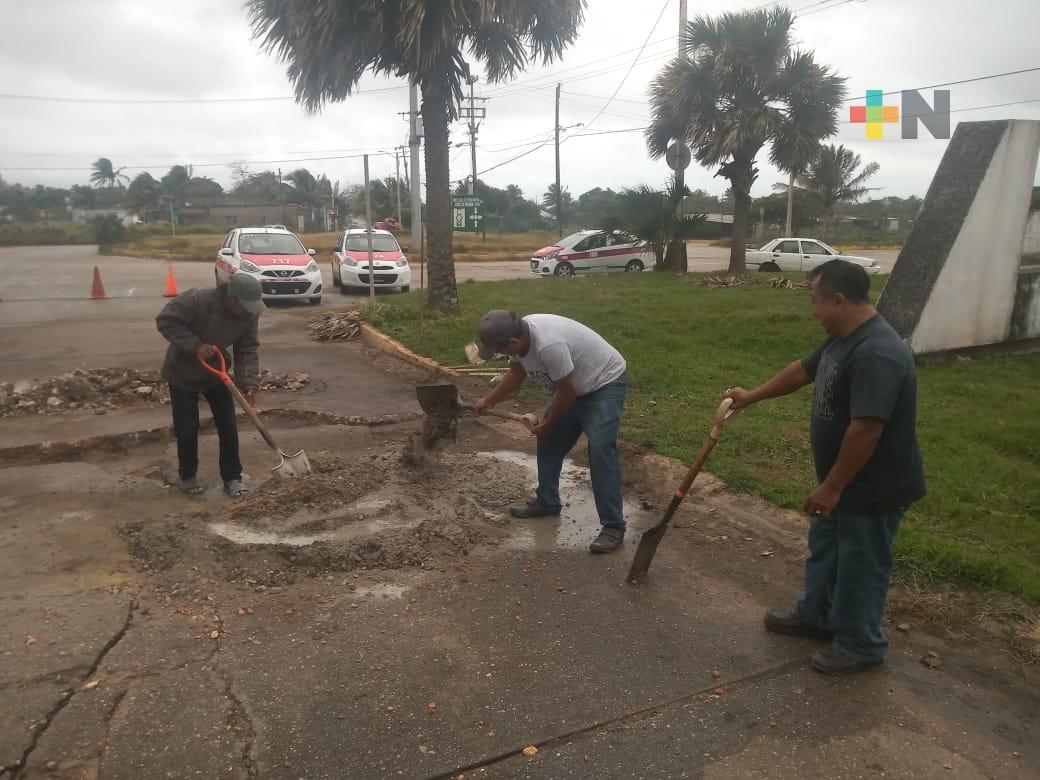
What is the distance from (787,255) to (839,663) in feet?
68.6

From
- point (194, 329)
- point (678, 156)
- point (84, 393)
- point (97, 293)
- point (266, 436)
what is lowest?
point (84, 393)

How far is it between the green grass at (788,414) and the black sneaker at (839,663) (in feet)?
3.33

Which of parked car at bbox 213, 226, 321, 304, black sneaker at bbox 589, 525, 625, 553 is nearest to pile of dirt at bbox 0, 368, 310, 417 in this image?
black sneaker at bbox 589, 525, 625, 553

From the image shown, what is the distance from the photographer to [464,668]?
3457mm

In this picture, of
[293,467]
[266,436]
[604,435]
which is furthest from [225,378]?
[604,435]

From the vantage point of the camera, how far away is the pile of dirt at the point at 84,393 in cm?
778

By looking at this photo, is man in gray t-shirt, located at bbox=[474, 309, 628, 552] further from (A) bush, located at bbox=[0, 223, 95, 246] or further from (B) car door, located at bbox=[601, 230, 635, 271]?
(A) bush, located at bbox=[0, 223, 95, 246]

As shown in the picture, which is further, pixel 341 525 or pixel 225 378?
pixel 225 378

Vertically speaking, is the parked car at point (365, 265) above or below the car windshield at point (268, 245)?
below

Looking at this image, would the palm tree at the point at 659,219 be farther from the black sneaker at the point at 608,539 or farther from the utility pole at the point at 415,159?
the black sneaker at the point at 608,539

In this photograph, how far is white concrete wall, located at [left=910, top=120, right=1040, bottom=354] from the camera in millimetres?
8672

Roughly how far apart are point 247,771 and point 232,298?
3297 millimetres

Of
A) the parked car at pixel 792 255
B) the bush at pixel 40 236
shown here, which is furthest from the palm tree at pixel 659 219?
the bush at pixel 40 236

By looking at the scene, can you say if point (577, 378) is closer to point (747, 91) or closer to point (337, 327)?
point (337, 327)
